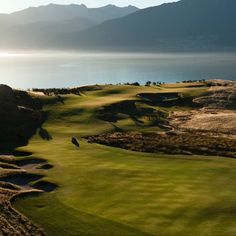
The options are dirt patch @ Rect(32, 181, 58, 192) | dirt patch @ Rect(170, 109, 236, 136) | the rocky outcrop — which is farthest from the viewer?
dirt patch @ Rect(170, 109, 236, 136)

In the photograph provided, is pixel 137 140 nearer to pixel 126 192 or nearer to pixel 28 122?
pixel 28 122

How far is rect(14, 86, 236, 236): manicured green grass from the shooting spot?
102 feet

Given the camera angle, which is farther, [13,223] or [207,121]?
[207,121]

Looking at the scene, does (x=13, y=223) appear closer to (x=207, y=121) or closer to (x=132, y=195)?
(x=132, y=195)

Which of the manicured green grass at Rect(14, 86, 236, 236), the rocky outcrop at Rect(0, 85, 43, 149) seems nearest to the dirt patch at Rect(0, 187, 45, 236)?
the manicured green grass at Rect(14, 86, 236, 236)

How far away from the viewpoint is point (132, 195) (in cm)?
3738

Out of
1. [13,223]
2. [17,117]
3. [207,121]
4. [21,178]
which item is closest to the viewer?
[13,223]

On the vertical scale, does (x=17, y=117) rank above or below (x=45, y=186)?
A: above

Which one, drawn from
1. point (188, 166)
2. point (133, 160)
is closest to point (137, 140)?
point (133, 160)

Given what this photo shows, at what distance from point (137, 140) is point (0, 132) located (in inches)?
748

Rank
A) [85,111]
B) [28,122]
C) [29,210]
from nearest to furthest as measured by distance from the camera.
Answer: [29,210], [28,122], [85,111]

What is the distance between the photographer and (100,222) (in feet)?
104

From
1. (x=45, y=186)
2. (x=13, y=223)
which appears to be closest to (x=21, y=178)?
Answer: (x=45, y=186)

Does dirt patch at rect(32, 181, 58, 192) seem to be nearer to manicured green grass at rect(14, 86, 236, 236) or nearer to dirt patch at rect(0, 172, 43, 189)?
manicured green grass at rect(14, 86, 236, 236)
